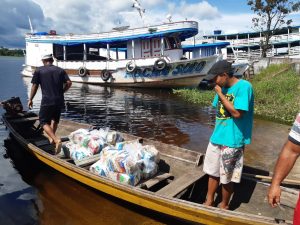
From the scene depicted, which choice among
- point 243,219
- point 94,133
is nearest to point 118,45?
point 94,133

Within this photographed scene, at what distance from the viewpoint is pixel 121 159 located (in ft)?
17.1

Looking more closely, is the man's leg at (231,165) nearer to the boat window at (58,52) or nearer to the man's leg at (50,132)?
the man's leg at (50,132)

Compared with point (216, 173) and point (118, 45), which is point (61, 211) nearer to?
point (216, 173)

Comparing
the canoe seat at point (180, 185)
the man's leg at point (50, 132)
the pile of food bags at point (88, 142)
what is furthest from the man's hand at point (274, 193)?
the man's leg at point (50, 132)

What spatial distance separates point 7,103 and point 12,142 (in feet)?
3.77

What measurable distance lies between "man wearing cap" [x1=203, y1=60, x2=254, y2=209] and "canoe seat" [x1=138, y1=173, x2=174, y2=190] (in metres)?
1.21

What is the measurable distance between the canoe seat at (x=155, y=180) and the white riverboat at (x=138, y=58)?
14796 mm

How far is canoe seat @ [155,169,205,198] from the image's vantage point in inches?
184

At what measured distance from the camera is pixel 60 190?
5.99 m

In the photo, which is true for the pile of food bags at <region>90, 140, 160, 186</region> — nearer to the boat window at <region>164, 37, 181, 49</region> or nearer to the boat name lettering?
the boat name lettering

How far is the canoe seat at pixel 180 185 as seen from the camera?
4.68 metres

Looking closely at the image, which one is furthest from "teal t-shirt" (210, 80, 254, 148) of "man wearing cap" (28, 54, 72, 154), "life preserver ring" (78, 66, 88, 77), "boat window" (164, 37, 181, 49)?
"life preserver ring" (78, 66, 88, 77)

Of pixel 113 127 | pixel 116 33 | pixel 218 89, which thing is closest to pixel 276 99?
pixel 113 127

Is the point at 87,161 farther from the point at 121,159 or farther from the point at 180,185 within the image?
the point at 180,185
